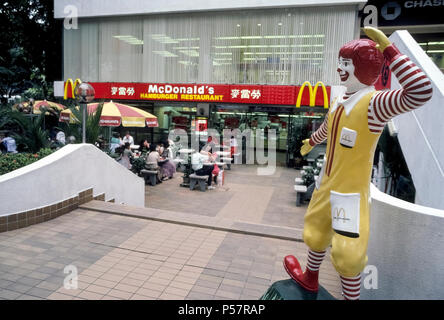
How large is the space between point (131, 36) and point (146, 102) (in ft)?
10.6

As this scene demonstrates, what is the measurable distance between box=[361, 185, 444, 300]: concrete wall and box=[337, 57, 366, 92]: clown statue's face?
42.1 inches

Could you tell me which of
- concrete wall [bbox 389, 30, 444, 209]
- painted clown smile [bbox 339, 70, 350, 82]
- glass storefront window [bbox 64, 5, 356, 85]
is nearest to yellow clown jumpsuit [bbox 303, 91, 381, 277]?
painted clown smile [bbox 339, 70, 350, 82]

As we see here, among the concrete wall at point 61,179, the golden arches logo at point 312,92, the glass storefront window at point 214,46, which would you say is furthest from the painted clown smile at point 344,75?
the glass storefront window at point 214,46

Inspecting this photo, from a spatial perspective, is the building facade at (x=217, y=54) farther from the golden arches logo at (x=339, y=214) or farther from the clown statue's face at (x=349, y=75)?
the golden arches logo at (x=339, y=214)

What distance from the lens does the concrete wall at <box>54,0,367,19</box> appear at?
47.9ft

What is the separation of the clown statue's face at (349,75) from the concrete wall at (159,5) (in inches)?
509

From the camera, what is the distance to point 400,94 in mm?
2416

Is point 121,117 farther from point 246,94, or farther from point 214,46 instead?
point 214,46

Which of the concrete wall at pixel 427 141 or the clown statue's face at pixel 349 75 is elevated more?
the clown statue's face at pixel 349 75

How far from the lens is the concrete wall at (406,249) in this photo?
2789 millimetres

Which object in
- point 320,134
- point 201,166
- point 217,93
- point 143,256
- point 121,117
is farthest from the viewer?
point 217,93

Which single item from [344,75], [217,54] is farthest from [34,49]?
[344,75]

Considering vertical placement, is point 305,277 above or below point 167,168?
above

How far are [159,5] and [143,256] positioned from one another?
1449 cm
